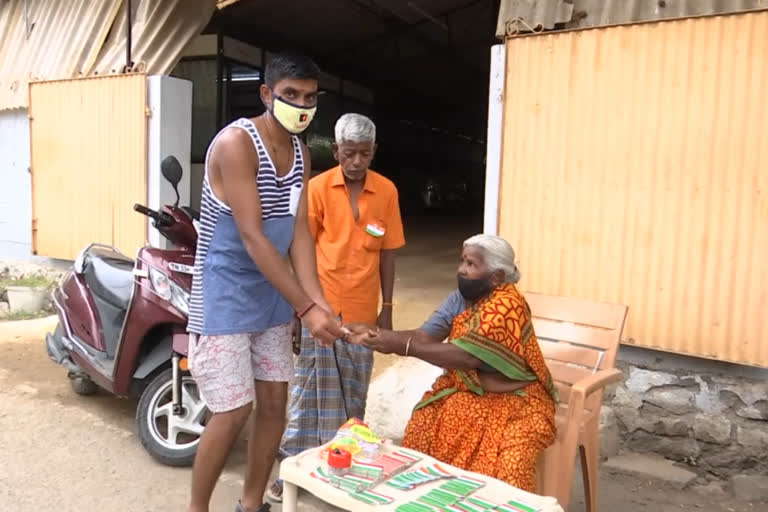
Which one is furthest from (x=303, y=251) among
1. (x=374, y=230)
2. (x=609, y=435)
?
(x=609, y=435)

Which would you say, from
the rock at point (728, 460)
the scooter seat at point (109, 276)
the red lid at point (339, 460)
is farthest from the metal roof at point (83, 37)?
the rock at point (728, 460)

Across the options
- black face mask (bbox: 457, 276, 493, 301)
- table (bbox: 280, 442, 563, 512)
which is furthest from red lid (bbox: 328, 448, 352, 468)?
black face mask (bbox: 457, 276, 493, 301)

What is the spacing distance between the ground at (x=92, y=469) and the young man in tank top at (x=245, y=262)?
0.52 metres

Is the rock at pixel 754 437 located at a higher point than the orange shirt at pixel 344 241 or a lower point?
lower

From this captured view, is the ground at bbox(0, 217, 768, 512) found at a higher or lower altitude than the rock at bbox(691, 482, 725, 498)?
higher

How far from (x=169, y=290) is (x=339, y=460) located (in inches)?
70.2

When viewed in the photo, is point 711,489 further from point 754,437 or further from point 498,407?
point 498,407

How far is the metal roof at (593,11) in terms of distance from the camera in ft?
11.5

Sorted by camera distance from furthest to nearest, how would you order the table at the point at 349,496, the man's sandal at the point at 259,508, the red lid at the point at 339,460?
the man's sandal at the point at 259,508 → the red lid at the point at 339,460 → the table at the point at 349,496

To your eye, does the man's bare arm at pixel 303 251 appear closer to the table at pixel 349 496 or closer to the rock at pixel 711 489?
the table at pixel 349 496

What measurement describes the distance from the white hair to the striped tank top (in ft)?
2.40

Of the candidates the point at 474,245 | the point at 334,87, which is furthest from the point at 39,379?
the point at 334,87

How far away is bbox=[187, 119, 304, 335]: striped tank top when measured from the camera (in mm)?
2344

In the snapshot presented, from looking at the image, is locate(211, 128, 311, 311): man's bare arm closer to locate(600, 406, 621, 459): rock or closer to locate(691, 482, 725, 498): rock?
locate(600, 406, 621, 459): rock
